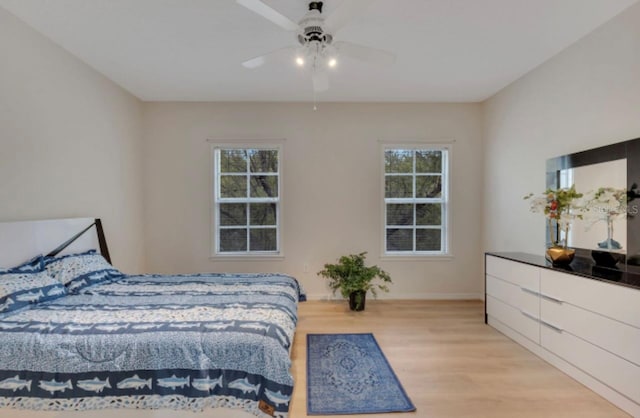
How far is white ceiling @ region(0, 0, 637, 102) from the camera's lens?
6.97ft

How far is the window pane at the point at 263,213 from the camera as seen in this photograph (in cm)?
405

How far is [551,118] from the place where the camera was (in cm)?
290

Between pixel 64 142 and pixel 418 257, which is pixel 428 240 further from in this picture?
pixel 64 142

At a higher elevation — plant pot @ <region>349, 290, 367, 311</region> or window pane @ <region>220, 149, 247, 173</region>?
window pane @ <region>220, 149, 247, 173</region>

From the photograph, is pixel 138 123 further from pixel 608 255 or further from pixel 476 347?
pixel 608 255

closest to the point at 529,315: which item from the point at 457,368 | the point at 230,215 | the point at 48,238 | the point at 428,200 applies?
the point at 457,368

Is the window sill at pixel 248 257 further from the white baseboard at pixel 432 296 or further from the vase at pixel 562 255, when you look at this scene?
the vase at pixel 562 255

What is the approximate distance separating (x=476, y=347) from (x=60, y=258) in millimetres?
3627

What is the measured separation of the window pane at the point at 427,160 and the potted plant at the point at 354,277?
57.8 inches

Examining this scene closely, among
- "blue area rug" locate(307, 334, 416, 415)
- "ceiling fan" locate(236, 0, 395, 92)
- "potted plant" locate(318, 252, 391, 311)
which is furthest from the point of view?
"potted plant" locate(318, 252, 391, 311)

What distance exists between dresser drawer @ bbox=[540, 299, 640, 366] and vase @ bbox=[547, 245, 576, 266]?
345 mm

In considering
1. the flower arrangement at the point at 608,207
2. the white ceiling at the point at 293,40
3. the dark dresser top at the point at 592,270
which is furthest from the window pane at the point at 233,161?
the flower arrangement at the point at 608,207

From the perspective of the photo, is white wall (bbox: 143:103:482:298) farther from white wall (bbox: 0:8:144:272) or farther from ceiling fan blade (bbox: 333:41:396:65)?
ceiling fan blade (bbox: 333:41:396:65)

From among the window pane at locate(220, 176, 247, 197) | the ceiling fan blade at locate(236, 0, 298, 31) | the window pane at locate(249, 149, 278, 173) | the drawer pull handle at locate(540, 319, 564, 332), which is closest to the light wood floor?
the drawer pull handle at locate(540, 319, 564, 332)
